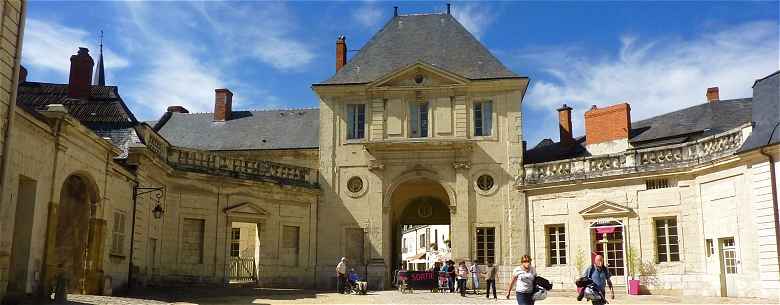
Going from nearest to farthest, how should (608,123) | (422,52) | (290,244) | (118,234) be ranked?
(118,234), (290,244), (422,52), (608,123)

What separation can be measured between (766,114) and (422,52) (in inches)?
481

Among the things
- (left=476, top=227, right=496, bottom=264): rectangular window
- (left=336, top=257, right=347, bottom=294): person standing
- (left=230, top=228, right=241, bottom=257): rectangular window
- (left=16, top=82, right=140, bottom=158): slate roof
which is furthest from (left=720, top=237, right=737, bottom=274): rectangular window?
(left=230, top=228, right=241, bottom=257): rectangular window

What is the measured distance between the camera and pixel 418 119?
974 inches

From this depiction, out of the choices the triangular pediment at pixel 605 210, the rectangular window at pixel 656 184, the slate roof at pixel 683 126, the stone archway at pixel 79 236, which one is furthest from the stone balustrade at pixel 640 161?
the stone archway at pixel 79 236

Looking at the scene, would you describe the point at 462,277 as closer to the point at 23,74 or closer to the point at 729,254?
the point at 729,254

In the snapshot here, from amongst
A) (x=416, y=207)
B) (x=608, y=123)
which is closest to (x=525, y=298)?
(x=608, y=123)

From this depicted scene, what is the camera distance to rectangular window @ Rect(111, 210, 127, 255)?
53.0 ft

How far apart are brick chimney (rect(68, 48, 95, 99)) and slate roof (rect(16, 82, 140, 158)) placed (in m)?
0.19

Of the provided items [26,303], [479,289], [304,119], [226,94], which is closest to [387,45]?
[304,119]

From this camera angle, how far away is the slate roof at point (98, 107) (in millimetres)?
17625

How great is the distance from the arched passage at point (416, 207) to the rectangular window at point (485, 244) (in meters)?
2.67

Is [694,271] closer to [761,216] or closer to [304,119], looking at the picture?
[761,216]

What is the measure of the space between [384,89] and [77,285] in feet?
41.8

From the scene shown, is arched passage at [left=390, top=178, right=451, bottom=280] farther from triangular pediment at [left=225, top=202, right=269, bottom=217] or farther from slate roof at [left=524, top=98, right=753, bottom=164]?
triangular pediment at [left=225, top=202, right=269, bottom=217]
